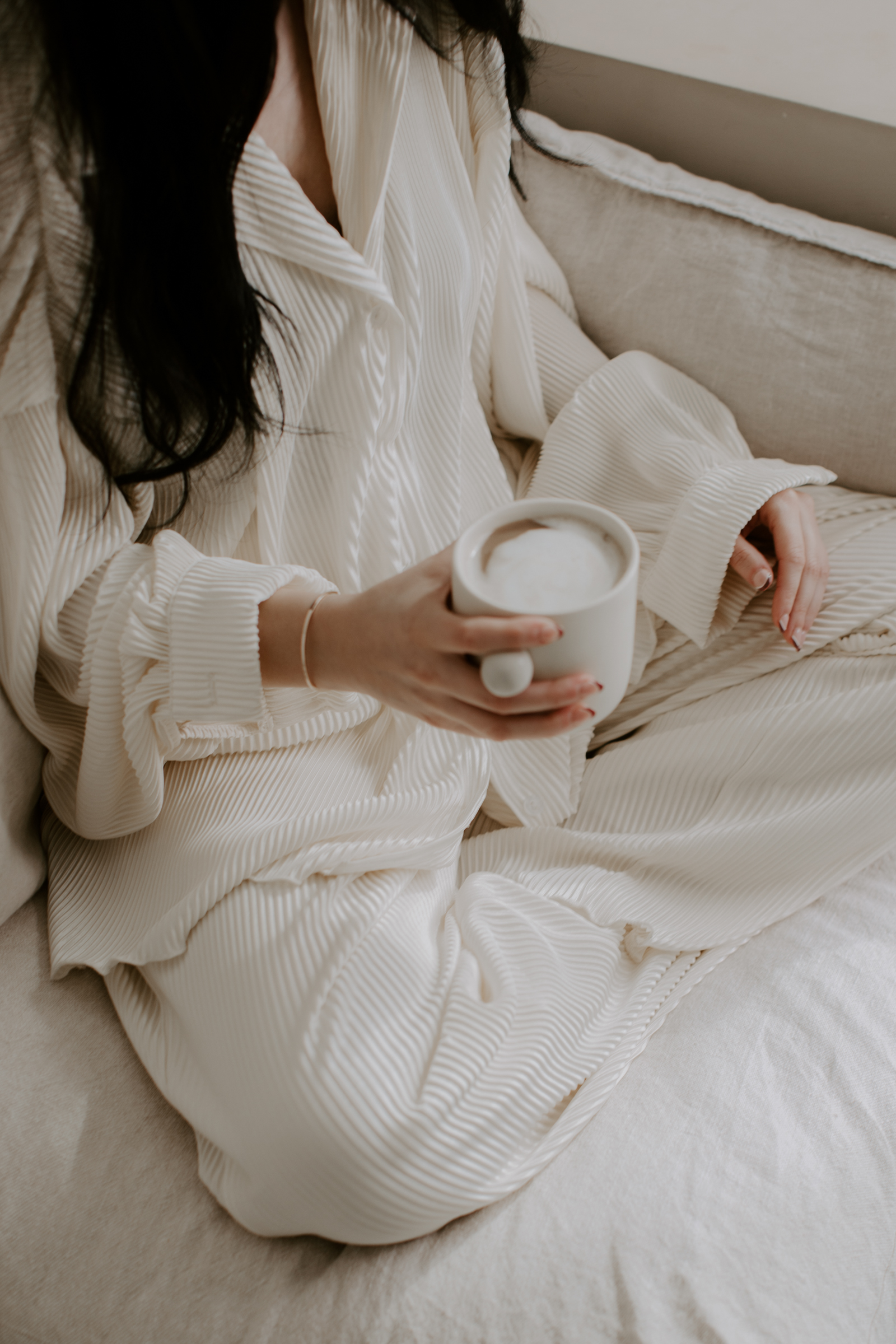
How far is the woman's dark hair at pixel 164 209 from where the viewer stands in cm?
50

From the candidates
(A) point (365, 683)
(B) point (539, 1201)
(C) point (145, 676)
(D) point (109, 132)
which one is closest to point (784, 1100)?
(B) point (539, 1201)

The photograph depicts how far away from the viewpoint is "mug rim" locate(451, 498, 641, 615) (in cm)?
43

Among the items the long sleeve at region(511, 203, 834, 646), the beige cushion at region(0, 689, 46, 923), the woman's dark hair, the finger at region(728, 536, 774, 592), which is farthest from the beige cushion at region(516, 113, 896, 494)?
the beige cushion at region(0, 689, 46, 923)

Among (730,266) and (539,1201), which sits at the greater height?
(730,266)

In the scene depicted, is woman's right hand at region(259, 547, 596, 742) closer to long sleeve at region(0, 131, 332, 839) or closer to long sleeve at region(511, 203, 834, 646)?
long sleeve at region(0, 131, 332, 839)

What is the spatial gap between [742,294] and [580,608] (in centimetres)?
70

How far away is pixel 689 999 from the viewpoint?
2.42 feet

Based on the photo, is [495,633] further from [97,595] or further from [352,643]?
[97,595]

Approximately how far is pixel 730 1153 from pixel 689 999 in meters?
0.13

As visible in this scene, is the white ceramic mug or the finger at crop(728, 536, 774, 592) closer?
the white ceramic mug

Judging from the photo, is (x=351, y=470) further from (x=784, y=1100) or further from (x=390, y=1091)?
(x=784, y=1100)

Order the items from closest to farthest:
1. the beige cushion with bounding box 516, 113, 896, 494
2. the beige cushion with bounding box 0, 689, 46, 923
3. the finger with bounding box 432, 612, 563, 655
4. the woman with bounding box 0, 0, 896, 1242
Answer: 1. the finger with bounding box 432, 612, 563, 655
2. the woman with bounding box 0, 0, 896, 1242
3. the beige cushion with bounding box 0, 689, 46, 923
4. the beige cushion with bounding box 516, 113, 896, 494

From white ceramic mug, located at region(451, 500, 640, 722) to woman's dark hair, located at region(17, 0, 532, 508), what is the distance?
0.84 ft

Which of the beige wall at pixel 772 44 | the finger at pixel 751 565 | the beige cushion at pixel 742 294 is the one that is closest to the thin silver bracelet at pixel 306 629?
the finger at pixel 751 565
